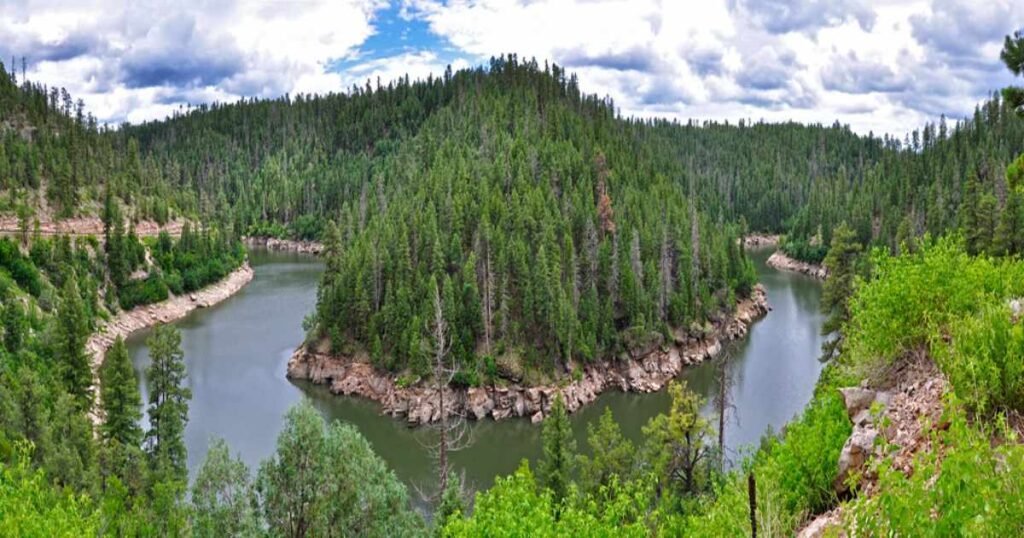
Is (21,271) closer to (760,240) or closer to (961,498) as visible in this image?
(961,498)

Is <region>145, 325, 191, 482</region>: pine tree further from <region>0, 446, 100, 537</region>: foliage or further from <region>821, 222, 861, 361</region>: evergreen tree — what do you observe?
<region>821, 222, 861, 361</region>: evergreen tree

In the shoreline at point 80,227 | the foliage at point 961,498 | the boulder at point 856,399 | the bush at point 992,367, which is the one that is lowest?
the shoreline at point 80,227

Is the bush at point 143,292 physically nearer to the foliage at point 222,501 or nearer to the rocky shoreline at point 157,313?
the rocky shoreline at point 157,313

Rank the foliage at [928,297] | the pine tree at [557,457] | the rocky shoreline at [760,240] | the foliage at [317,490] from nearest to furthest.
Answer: the foliage at [928,297], the foliage at [317,490], the pine tree at [557,457], the rocky shoreline at [760,240]

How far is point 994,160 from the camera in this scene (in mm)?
138250

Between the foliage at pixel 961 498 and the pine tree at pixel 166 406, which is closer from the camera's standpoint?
the foliage at pixel 961 498

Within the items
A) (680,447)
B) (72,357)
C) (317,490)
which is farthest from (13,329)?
(680,447)

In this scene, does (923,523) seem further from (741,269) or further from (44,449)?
(741,269)

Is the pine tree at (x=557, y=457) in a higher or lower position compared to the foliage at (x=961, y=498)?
lower

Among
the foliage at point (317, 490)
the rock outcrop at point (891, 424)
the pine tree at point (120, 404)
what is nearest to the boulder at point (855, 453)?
the rock outcrop at point (891, 424)

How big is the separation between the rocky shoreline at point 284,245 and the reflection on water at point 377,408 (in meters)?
69.5

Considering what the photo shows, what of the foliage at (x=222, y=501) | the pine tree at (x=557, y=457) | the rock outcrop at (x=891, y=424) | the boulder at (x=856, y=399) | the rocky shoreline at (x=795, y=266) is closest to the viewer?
the rock outcrop at (x=891, y=424)

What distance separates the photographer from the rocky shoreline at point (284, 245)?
564ft

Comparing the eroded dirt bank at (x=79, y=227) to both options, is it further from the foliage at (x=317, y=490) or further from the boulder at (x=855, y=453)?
the boulder at (x=855, y=453)
